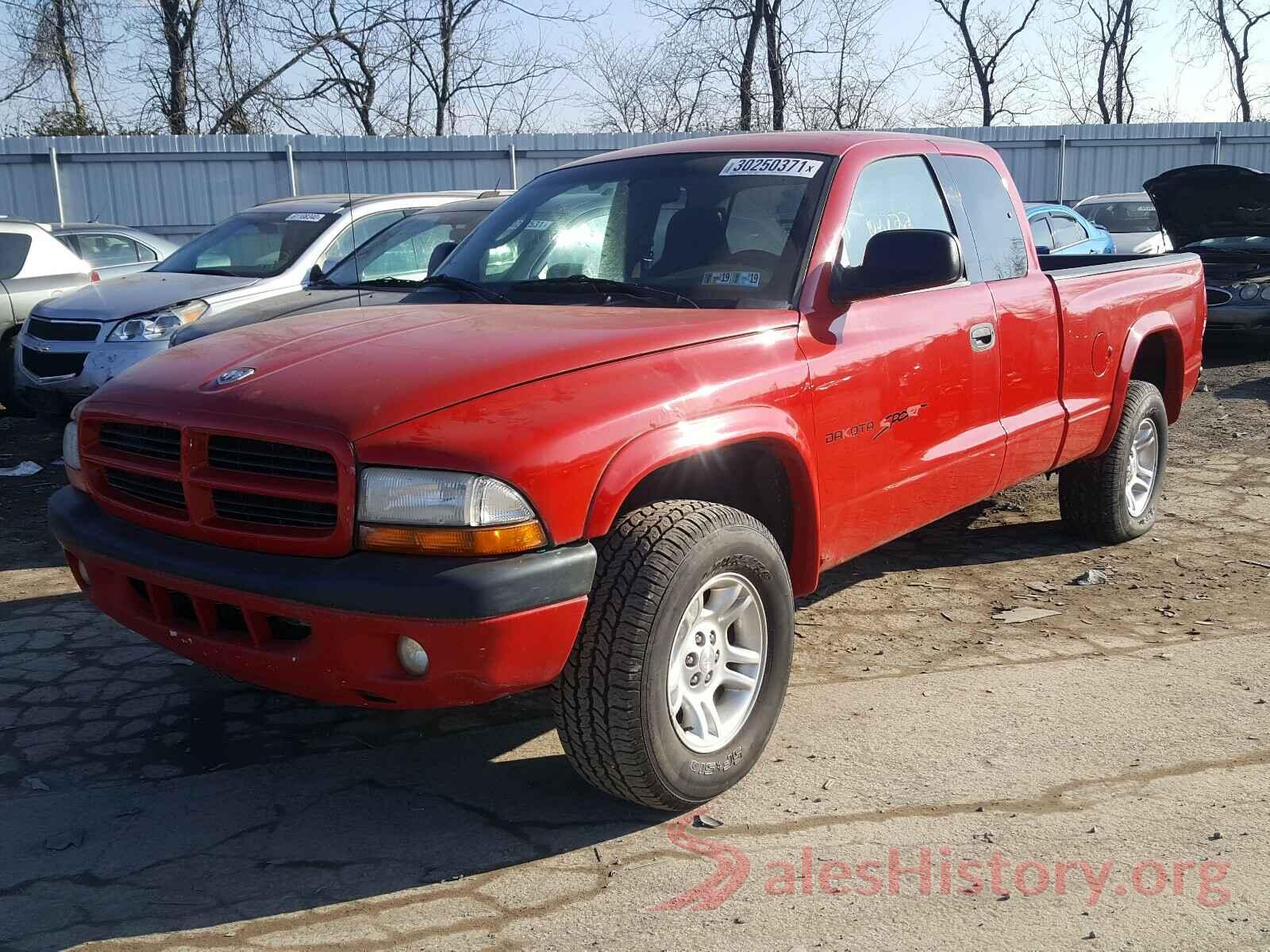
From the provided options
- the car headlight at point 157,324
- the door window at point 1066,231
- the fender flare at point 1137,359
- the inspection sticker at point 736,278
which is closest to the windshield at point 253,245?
the car headlight at point 157,324

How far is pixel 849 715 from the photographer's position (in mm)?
3869

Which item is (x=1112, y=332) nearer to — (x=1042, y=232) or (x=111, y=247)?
(x=1042, y=232)

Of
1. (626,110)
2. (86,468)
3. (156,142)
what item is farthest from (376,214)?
(626,110)

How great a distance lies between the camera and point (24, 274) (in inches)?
387

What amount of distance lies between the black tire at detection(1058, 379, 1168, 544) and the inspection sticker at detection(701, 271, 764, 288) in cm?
252

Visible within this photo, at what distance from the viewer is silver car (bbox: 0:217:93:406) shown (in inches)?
375

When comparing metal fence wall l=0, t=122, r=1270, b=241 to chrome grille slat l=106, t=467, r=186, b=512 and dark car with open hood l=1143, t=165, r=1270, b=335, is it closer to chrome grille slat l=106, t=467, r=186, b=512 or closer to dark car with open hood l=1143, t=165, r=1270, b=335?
dark car with open hood l=1143, t=165, r=1270, b=335

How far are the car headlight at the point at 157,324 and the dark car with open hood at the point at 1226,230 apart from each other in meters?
7.86

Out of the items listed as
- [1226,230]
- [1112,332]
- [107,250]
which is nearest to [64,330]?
[107,250]

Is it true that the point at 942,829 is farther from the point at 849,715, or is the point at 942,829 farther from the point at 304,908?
the point at 304,908

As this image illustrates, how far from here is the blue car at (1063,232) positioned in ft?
38.1

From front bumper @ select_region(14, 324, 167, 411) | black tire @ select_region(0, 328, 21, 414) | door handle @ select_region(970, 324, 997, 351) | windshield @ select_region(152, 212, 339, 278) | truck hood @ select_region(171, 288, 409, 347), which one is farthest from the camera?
black tire @ select_region(0, 328, 21, 414)

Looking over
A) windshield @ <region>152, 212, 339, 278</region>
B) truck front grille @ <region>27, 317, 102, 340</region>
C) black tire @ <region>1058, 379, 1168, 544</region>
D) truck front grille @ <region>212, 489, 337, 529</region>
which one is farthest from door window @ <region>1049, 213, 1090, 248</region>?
truck front grille @ <region>212, 489, 337, 529</region>

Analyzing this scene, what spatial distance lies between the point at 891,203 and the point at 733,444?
1445mm
